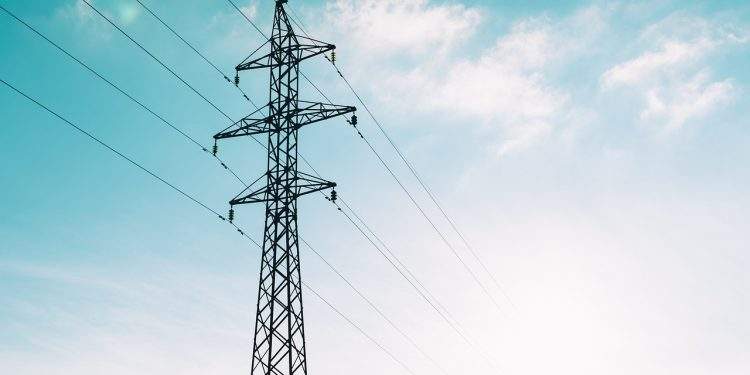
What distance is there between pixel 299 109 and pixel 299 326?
8.69 m

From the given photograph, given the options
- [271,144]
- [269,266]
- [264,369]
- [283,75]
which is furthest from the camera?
[283,75]

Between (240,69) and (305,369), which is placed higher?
(240,69)

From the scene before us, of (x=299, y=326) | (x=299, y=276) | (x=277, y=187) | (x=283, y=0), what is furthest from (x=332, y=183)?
(x=283, y=0)

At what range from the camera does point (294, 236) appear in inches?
893

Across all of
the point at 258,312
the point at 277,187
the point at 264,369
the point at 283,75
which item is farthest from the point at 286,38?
the point at 264,369

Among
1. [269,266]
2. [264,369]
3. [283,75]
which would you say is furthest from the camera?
[283,75]

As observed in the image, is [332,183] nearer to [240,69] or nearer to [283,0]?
[240,69]

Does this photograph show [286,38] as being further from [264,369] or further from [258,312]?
[264,369]

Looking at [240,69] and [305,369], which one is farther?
[240,69]

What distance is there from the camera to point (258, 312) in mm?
21875

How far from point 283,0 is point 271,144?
728 cm

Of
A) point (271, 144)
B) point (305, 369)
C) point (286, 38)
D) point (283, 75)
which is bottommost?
point (305, 369)

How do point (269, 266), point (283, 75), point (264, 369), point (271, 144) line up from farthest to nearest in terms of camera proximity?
point (283, 75) → point (271, 144) → point (269, 266) → point (264, 369)

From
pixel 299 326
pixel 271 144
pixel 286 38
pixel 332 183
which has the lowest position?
pixel 299 326
